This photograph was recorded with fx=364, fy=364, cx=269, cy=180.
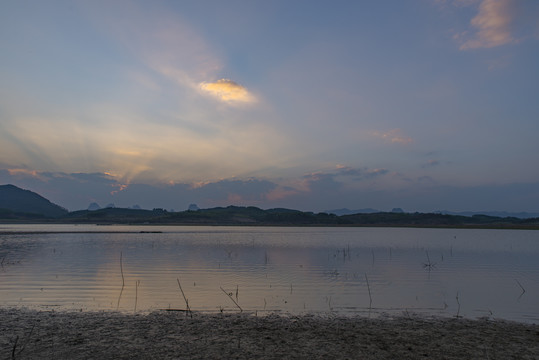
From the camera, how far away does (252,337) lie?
43.3 ft

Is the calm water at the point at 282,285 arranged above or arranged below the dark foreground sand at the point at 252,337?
below

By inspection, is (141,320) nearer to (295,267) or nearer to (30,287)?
(30,287)

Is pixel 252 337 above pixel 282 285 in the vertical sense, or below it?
above

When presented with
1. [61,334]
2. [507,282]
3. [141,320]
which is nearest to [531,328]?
[507,282]

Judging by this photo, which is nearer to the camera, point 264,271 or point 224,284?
point 224,284

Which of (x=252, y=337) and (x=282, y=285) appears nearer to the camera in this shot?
(x=252, y=337)

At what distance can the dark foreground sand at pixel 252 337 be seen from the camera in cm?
Answer: 1138

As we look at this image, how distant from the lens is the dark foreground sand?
1138 cm

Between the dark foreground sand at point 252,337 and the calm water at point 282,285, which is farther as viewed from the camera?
the calm water at point 282,285

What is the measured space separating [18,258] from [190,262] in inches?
765

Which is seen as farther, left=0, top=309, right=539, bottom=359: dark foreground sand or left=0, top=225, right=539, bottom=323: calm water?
left=0, top=225, right=539, bottom=323: calm water

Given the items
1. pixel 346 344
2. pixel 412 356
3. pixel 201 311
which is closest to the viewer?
pixel 412 356

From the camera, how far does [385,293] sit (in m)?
23.1

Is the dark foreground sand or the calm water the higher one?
the dark foreground sand
